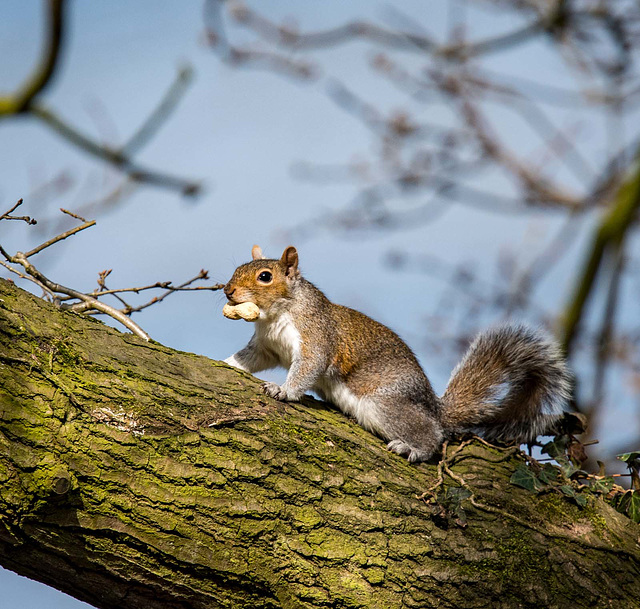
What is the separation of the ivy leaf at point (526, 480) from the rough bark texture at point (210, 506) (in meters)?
0.17

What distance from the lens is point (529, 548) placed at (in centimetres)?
280

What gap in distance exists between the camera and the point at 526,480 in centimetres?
312

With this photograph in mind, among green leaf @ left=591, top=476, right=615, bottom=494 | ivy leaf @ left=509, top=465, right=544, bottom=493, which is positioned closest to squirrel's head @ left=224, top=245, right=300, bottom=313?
ivy leaf @ left=509, top=465, right=544, bottom=493

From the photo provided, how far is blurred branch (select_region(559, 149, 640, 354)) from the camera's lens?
101 inches

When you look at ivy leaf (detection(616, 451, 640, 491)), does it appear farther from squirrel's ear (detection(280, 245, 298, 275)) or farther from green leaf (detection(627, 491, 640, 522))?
squirrel's ear (detection(280, 245, 298, 275))

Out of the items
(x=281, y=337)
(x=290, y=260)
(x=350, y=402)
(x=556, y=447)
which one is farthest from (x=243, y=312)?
(x=556, y=447)

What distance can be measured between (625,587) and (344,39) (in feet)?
11.5

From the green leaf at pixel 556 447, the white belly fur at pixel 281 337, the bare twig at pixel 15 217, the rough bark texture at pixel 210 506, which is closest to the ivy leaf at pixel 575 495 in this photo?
the rough bark texture at pixel 210 506

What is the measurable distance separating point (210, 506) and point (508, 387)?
2006 mm

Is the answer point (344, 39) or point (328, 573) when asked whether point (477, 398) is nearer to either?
point (328, 573)

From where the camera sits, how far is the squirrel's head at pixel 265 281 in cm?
377

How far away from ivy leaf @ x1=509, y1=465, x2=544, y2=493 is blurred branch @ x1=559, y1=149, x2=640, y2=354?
2.44 feet

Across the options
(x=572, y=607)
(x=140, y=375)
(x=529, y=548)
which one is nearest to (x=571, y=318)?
(x=529, y=548)

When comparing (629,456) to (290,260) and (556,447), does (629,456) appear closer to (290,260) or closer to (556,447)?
(556,447)
